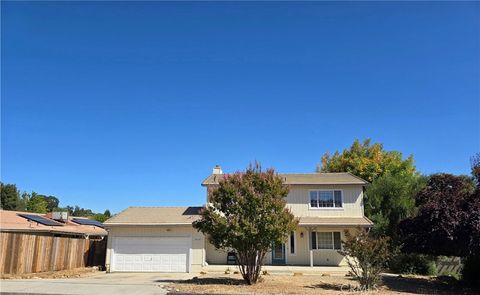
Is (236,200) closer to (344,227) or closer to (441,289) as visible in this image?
(441,289)

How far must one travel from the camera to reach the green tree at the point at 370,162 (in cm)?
4138

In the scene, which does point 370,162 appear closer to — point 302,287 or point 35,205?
point 302,287

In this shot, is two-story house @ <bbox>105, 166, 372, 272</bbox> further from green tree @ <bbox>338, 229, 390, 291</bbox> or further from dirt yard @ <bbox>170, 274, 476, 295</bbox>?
green tree @ <bbox>338, 229, 390, 291</bbox>

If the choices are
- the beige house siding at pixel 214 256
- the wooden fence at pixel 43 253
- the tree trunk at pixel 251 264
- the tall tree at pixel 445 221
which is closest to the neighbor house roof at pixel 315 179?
the beige house siding at pixel 214 256

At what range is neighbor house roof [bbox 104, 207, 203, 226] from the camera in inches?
1026

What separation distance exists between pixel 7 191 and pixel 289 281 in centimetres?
5065

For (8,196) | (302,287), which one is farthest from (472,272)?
(8,196)

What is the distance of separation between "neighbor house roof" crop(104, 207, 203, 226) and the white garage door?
0.96 metres

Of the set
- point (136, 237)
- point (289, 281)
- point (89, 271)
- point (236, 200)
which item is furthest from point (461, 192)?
point (89, 271)

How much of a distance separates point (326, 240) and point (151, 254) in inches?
436

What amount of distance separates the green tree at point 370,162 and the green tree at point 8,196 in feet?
136

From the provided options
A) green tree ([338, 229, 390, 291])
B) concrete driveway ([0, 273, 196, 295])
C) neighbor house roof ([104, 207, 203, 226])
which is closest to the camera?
concrete driveway ([0, 273, 196, 295])

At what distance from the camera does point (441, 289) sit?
58.2 ft

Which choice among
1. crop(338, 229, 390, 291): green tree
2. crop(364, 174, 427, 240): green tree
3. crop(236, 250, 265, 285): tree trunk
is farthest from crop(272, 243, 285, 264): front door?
crop(338, 229, 390, 291): green tree
